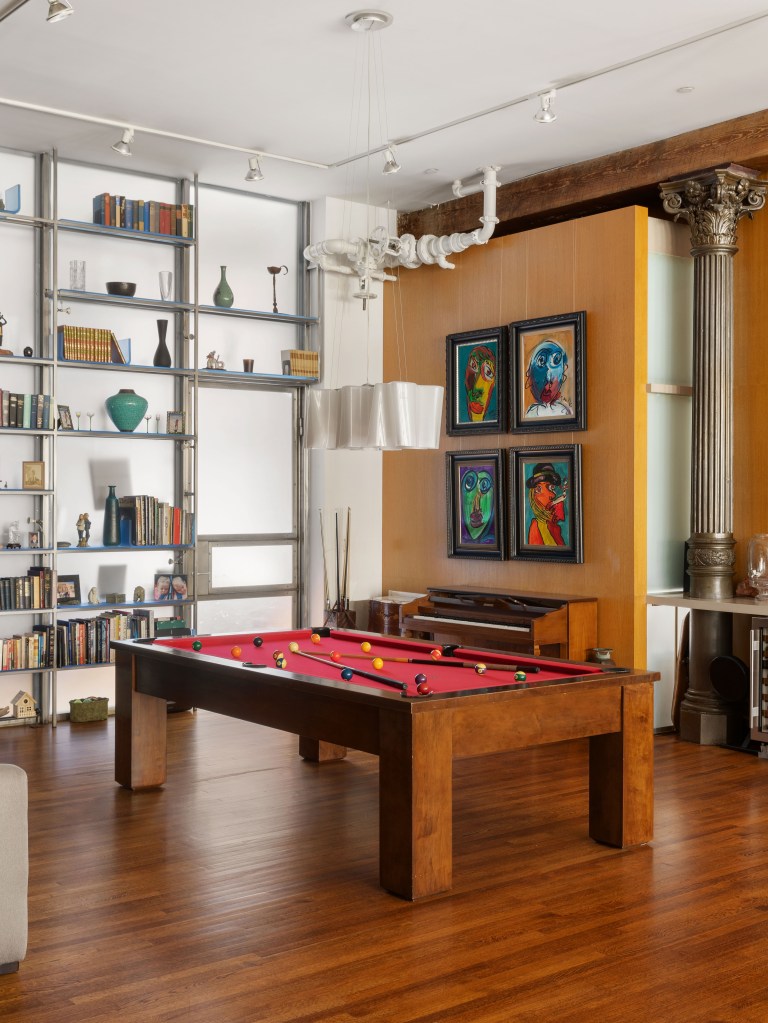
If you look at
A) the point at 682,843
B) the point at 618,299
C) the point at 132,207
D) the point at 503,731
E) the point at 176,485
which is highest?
the point at 132,207

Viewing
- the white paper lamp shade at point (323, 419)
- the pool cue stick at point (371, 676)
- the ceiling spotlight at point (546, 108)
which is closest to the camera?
the pool cue stick at point (371, 676)

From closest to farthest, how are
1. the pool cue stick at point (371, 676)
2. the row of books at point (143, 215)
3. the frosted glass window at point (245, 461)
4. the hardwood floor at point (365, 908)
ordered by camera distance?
the hardwood floor at point (365, 908) → the pool cue stick at point (371, 676) → the row of books at point (143, 215) → the frosted glass window at point (245, 461)

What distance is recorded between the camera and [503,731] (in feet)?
14.3

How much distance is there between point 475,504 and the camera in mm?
8227

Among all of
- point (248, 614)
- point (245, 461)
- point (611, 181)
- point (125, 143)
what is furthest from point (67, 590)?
point (611, 181)

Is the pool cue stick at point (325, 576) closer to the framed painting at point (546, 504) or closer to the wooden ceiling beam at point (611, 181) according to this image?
the framed painting at point (546, 504)

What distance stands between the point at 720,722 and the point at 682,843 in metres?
2.27

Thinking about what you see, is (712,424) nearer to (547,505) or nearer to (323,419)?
(547,505)

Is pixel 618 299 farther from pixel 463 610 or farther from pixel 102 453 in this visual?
pixel 102 453

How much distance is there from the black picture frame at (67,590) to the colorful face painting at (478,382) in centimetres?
299

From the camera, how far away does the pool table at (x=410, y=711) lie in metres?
4.14

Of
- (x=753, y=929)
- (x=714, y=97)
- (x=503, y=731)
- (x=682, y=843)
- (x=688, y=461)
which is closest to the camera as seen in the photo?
(x=753, y=929)

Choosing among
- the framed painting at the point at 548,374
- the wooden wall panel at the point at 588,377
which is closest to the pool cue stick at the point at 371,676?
the wooden wall panel at the point at 588,377

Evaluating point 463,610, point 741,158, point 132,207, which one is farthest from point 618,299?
point 132,207
